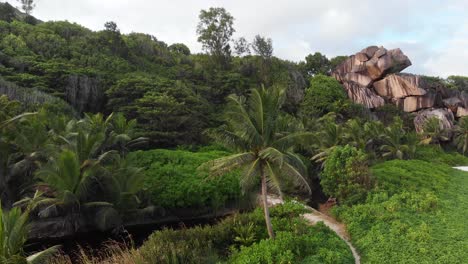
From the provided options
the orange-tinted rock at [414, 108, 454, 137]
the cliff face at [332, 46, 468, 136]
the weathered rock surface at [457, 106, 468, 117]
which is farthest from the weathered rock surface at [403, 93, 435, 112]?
the weathered rock surface at [457, 106, 468, 117]

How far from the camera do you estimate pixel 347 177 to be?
21969 mm

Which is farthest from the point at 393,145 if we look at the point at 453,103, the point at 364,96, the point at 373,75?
the point at 453,103

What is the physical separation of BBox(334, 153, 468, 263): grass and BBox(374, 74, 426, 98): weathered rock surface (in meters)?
26.9

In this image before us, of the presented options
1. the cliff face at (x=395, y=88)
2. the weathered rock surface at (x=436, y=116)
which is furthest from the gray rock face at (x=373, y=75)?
the weathered rock surface at (x=436, y=116)

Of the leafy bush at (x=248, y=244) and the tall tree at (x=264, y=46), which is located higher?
the tall tree at (x=264, y=46)

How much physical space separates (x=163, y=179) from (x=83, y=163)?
5480 mm

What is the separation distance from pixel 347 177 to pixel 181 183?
10.7 metres

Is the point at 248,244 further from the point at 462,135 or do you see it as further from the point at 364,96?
the point at 364,96

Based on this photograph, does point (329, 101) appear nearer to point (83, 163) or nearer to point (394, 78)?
point (394, 78)

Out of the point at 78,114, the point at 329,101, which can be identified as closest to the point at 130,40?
the point at 78,114

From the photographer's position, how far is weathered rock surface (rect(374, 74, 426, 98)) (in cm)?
5106

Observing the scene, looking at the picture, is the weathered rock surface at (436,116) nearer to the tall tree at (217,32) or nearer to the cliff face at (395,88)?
the cliff face at (395,88)

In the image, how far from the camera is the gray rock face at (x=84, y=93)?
111 ft

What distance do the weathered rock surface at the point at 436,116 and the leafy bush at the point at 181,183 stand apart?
Result: 1354 inches
